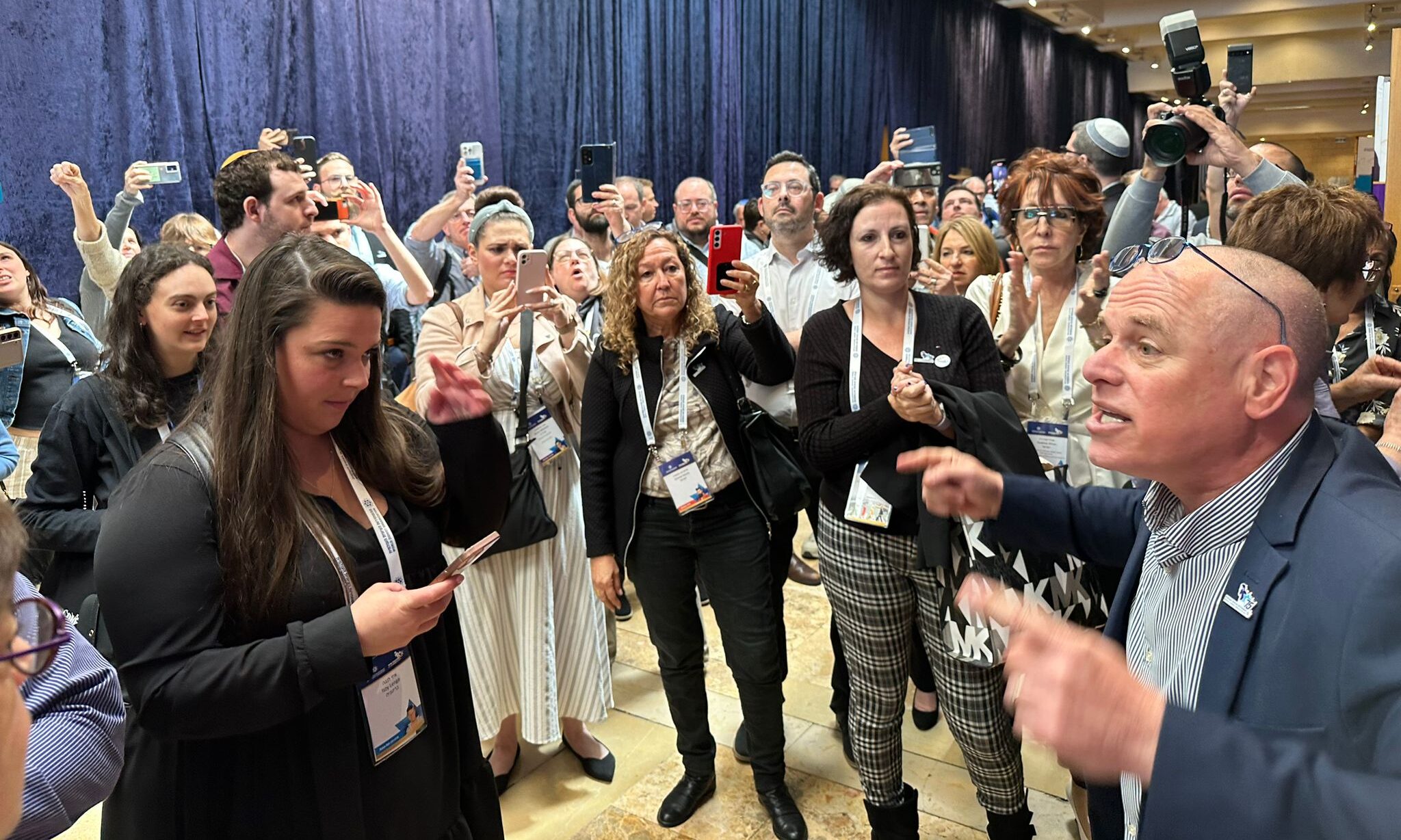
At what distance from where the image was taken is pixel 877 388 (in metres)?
2.34

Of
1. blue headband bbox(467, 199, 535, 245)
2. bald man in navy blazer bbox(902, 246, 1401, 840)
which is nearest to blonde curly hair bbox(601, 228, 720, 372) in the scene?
blue headband bbox(467, 199, 535, 245)

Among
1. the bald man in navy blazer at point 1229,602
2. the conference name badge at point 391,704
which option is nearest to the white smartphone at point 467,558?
the conference name badge at point 391,704

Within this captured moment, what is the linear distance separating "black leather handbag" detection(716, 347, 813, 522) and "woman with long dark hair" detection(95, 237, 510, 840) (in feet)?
3.74

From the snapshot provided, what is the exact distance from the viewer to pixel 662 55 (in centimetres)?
747

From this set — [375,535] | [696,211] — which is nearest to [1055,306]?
[375,535]

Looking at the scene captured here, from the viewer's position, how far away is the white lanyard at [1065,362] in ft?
7.79

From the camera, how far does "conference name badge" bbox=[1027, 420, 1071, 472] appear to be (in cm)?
235

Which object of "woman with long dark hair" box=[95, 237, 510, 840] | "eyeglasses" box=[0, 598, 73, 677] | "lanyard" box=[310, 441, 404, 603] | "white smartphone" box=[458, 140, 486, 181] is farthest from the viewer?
"white smartphone" box=[458, 140, 486, 181]

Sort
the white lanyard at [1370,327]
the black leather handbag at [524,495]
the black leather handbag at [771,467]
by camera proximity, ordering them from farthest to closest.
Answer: the black leather handbag at [524,495], the black leather handbag at [771,467], the white lanyard at [1370,327]

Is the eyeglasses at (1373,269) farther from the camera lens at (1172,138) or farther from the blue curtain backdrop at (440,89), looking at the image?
the blue curtain backdrop at (440,89)

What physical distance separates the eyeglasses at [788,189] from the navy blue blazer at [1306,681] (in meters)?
2.77

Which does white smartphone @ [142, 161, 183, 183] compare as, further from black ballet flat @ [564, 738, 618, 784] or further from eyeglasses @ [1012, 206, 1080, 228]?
Answer: eyeglasses @ [1012, 206, 1080, 228]

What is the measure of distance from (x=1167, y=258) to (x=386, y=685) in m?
1.28

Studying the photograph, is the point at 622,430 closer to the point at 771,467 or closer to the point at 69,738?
the point at 771,467
